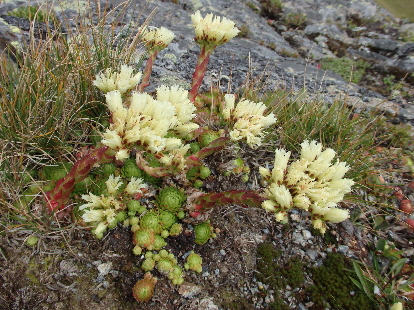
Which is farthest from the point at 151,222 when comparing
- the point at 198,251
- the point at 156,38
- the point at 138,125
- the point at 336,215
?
the point at 156,38

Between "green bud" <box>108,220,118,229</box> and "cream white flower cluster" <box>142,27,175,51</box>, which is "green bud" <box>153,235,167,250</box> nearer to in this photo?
"green bud" <box>108,220,118,229</box>

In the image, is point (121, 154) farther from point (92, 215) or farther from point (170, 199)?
point (170, 199)

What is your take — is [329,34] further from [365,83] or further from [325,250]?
[325,250]

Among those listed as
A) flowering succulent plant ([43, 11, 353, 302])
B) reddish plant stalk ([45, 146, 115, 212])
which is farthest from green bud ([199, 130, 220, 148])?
reddish plant stalk ([45, 146, 115, 212])

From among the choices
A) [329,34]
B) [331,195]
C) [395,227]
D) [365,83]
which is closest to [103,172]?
[331,195]

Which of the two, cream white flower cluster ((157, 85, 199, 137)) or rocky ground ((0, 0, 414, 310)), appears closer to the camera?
rocky ground ((0, 0, 414, 310))

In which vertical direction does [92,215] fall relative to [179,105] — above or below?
below
